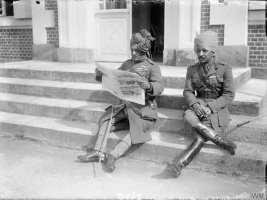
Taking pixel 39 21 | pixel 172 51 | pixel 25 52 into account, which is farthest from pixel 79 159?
pixel 25 52

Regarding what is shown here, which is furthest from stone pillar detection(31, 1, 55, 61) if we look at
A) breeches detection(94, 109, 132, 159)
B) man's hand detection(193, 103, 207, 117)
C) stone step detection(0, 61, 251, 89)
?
man's hand detection(193, 103, 207, 117)

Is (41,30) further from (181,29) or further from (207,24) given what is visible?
(207,24)

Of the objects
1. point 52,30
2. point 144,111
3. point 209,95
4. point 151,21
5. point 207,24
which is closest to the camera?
point 209,95

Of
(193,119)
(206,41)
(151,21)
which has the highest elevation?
(151,21)

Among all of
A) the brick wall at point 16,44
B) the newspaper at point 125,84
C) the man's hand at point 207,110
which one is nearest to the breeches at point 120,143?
the newspaper at point 125,84

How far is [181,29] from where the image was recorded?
6504 millimetres

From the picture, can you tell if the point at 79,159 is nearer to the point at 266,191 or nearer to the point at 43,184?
the point at 43,184

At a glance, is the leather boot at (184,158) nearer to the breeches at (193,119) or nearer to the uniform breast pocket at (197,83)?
the breeches at (193,119)

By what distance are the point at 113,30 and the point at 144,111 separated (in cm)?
416

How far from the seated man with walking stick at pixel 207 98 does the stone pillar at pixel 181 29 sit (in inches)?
102

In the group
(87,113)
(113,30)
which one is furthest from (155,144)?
(113,30)

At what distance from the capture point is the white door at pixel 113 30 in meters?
7.60

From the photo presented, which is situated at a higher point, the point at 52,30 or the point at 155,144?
the point at 52,30

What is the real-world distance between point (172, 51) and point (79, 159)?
3.55 meters
